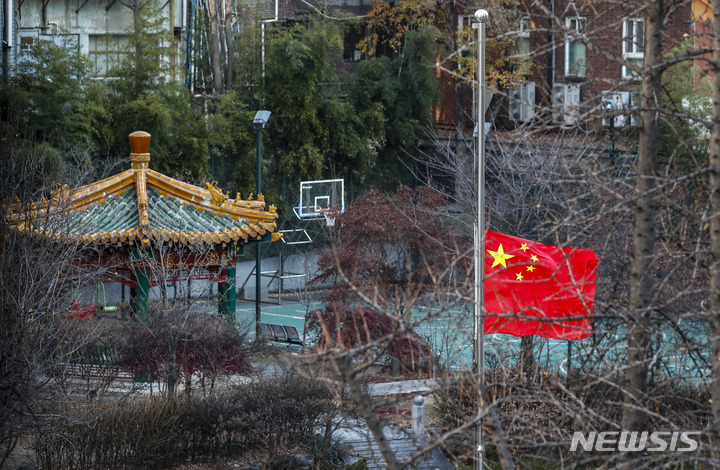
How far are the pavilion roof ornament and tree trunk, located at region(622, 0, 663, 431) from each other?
11.0m

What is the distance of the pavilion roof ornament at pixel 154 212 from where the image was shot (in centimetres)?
1620

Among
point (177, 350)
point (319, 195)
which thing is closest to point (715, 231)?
point (177, 350)

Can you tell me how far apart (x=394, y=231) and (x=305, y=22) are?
18136 mm

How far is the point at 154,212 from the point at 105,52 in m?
13.5

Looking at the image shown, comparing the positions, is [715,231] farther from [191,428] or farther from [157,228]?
[157,228]

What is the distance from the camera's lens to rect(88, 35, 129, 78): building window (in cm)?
2831

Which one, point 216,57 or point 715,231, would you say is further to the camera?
point 216,57

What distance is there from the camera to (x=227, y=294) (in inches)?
708

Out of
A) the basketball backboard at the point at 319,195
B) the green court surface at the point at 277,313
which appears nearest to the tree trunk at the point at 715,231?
the green court surface at the point at 277,313

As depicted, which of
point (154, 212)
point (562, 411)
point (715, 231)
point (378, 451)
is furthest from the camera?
point (154, 212)

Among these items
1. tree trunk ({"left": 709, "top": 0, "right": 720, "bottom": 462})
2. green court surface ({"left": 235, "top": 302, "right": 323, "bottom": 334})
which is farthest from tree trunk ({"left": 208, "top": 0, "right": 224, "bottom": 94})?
tree trunk ({"left": 709, "top": 0, "right": 720, "bottom": 462})

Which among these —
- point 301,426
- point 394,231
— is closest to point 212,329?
point 301,426

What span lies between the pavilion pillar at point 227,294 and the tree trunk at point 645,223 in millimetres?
11492

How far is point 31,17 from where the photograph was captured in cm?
2936
